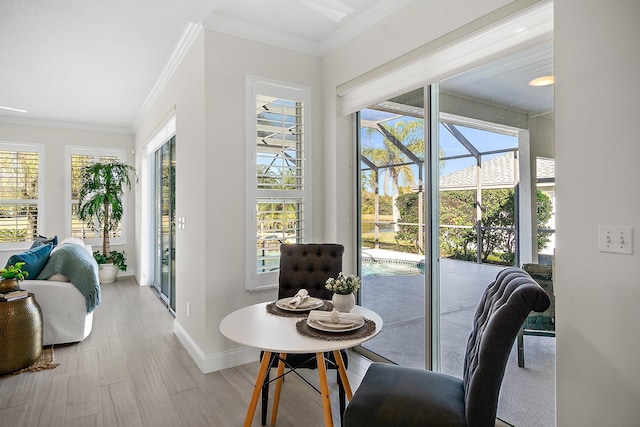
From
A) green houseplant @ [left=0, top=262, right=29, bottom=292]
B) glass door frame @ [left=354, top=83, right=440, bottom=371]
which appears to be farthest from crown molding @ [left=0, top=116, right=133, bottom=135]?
glass door frame @ [left=354, top=83, right=440, bottom=371]

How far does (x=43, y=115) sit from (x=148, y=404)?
5.14m

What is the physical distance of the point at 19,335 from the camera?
2891 mm

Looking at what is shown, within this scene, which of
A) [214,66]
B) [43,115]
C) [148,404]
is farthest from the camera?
[43,115]

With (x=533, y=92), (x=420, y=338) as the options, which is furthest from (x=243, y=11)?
(x=420, y=338)

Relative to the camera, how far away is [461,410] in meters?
1.47

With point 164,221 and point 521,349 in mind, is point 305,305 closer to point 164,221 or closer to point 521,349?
point 521,349

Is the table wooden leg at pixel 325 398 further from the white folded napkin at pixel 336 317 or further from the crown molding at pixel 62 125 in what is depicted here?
the crown molding at pixel 62 125

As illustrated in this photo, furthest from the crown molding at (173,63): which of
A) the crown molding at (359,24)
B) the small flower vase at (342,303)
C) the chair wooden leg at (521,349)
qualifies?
the chair wooden leg at (521,349)

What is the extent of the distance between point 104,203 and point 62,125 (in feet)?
4.70

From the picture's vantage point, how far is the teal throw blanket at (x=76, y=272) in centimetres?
351

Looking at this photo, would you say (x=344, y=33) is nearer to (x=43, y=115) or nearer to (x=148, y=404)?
(x=148, y=404)

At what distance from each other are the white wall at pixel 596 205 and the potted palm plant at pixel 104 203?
6063mm

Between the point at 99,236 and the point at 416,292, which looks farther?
the point at 99,236

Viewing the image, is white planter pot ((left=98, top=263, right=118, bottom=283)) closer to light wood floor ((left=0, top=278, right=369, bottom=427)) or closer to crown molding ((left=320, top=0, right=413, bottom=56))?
light wood floor ((left=0, top=278, right=369, bottom=427))
